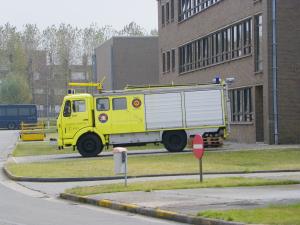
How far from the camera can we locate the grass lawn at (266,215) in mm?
11798

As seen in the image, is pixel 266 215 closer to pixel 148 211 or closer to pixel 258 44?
pixel 148 211

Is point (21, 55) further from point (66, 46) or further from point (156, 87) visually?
point (156, 87)

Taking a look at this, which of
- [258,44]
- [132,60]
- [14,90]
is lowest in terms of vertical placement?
[14,90]

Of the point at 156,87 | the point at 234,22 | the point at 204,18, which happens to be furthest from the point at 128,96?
the point at 204,18

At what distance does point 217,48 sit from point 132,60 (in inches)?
1524

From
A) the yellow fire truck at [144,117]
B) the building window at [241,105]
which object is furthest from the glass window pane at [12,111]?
the yellow fire truck at [144,117]

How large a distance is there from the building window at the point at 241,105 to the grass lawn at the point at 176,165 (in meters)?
7.86

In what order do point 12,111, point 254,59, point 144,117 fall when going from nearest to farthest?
point 144,117, point 254,59, point 12,111

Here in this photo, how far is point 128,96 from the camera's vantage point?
34.6 m

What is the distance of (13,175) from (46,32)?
96.5m

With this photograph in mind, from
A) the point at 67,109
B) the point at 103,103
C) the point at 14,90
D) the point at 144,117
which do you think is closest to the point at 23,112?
the point at 14,90

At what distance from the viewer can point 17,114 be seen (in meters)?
92.8

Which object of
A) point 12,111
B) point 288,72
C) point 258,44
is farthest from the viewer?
point 12,111

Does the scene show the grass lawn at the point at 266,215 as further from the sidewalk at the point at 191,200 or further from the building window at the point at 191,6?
the building window at the point at 191,6
